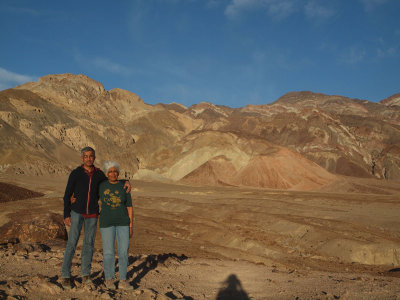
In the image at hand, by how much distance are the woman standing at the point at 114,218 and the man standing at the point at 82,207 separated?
19 centimetres

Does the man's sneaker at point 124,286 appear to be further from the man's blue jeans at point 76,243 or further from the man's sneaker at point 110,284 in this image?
the man's blue jeans at point 76,243

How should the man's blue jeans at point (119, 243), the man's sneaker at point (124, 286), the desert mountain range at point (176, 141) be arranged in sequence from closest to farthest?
the man's sneaker at point (124, 286) → the man's blue jeans at point (119, 243) → the desert mountain range at point (176, 141)

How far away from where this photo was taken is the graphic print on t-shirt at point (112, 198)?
191 inches

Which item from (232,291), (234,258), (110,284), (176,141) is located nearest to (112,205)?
(110,284)

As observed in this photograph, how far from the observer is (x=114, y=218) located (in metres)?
4.89

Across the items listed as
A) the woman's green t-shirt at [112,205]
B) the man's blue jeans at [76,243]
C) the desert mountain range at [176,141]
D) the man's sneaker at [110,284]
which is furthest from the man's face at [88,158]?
the desert mountain range at [176,141]

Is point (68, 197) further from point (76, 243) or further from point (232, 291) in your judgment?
point (232, 291)

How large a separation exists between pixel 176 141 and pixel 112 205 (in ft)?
250

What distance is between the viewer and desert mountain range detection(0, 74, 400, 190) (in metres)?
59.5

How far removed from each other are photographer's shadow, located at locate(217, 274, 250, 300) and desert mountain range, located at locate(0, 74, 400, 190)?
51.7 metres

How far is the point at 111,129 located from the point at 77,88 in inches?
583

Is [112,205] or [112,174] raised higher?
[112,174]

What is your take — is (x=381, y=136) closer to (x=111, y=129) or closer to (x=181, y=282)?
(x=111, y=129)

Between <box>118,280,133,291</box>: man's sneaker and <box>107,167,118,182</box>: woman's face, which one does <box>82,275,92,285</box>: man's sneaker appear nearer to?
<box>118,280,133,291</box>: man's sneaker
